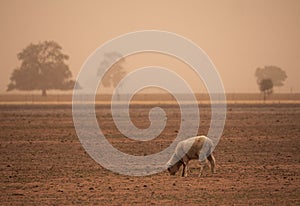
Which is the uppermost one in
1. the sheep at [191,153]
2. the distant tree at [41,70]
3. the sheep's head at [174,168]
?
the distant tree at [41,70]

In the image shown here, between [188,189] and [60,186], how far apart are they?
372 centimetres

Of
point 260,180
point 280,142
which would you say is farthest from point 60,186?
point 280,142

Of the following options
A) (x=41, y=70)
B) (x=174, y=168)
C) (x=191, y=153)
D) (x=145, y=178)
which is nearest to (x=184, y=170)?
(x=174, y=168)

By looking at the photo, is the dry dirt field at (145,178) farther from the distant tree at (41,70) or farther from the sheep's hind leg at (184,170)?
the distant tree at (41,70)

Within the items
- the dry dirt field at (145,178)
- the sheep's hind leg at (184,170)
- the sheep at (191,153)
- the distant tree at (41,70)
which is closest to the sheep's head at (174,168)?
the sheep at (191,153)

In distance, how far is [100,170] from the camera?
23062 mm

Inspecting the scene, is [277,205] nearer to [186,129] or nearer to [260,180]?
[260,180]

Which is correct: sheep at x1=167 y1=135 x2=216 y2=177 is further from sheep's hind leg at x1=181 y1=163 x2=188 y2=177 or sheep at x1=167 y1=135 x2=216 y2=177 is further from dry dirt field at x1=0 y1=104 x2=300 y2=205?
dry dirt field at x1=0 y1=104 x2=300 y2=205

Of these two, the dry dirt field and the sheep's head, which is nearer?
the dry dirt field

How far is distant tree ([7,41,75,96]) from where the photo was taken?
172125 mm

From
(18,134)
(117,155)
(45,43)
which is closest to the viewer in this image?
(117,155)

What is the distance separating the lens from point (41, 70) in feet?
574

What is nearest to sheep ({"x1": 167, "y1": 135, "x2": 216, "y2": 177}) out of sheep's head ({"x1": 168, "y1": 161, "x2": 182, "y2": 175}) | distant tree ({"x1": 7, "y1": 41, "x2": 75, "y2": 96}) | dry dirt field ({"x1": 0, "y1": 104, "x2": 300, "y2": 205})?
sheep's head ({"x1": 168, "y1": 161, "x2": 182, "y2": 175})

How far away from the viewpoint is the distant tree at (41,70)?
172125 millimetres
